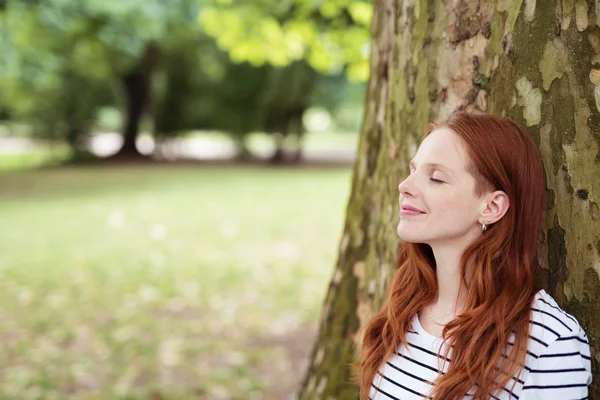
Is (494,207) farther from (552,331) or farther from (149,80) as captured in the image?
(149,80)

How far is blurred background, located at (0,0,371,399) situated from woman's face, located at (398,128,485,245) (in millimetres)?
3599

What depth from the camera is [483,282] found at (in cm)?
157

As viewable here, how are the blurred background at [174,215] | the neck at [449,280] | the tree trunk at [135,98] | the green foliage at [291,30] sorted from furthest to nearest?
1. the tree trunk at [135,98]
2. the green foliage at [291,30]
3. the blurred background at [174,215]
4. the neck at [449,280]

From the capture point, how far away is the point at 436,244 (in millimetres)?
1667

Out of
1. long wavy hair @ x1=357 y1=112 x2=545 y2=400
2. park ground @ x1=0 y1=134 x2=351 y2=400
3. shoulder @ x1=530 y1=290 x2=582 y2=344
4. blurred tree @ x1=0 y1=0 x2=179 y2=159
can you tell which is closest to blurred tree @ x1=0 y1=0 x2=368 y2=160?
blurred tree @ x1=0 y1=0 x2=179 y2=159

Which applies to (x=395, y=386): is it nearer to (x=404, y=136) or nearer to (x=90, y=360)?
(x=404, y=136)

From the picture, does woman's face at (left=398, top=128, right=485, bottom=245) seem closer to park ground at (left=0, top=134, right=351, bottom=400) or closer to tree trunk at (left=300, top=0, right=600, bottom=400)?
tree trunk at (left=300, top=0, right=600, bottom=400)

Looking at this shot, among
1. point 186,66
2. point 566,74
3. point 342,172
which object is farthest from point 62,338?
point 186,66

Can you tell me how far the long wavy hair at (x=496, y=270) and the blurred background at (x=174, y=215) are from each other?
3583 mm

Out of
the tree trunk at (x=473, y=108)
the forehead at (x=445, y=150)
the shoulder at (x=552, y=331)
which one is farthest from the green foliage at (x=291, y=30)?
the shoulder at (x=552, y=331)

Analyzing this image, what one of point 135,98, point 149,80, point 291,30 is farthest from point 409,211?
point 135,98

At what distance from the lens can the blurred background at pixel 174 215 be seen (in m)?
5.51

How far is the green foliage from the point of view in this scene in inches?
292

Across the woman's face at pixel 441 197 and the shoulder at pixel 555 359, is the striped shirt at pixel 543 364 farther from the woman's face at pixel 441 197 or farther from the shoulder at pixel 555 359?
the woman's face at pixel 441 197
